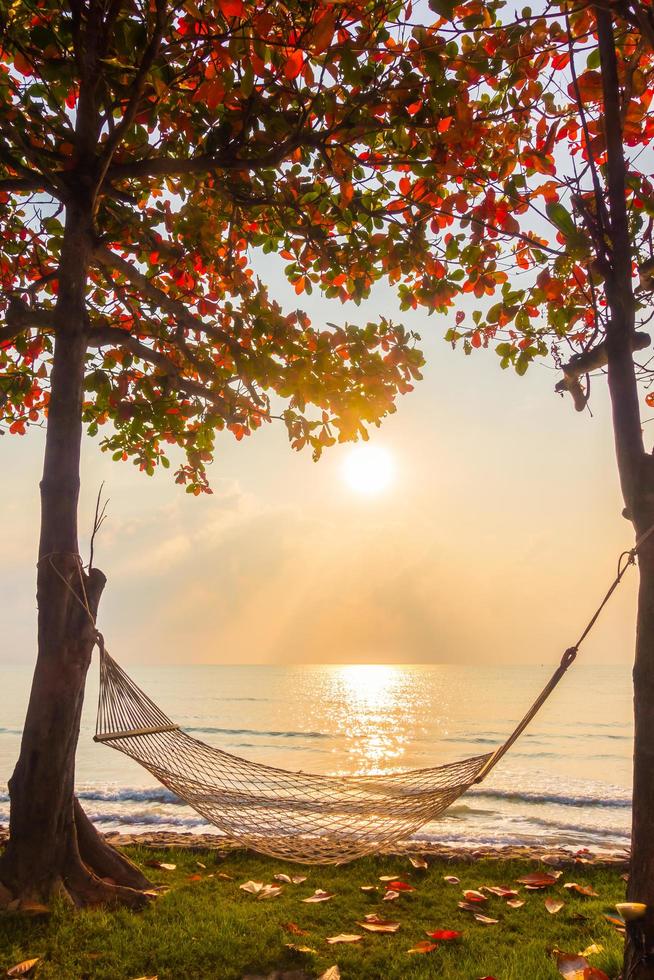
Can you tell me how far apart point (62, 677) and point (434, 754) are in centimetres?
1659

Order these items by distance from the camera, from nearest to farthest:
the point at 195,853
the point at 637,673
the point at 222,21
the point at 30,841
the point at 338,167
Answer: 1. the point at 637,673
2. the point at 222,21
3. the point at 30,841
4. the point at 338,167
5. the point at 195,853

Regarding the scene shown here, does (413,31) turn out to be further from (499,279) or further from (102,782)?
(102,782)

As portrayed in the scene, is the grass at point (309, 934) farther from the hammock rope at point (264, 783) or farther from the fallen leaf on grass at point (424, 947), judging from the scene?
the hammock rope at point (264, 783)

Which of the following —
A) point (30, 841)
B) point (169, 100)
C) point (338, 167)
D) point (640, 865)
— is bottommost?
point (30, 841)

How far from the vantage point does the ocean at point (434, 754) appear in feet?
24.2

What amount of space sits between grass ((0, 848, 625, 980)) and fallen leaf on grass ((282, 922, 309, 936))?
0.09 feet

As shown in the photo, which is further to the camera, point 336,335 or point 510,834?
point 510,834

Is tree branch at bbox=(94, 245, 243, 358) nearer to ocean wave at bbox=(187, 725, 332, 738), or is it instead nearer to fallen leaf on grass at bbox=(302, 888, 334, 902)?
fallen leaf on grass at bbox=(302, 888, 334, 902)

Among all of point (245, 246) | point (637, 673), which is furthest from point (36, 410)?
point (637, 673)

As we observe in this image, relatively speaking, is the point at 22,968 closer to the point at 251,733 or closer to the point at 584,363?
the point at 584,363

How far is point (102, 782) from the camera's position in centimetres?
1026

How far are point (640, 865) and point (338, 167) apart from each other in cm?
341

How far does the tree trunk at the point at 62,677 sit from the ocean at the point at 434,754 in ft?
10.7

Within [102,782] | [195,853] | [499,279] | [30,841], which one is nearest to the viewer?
[30,841]
